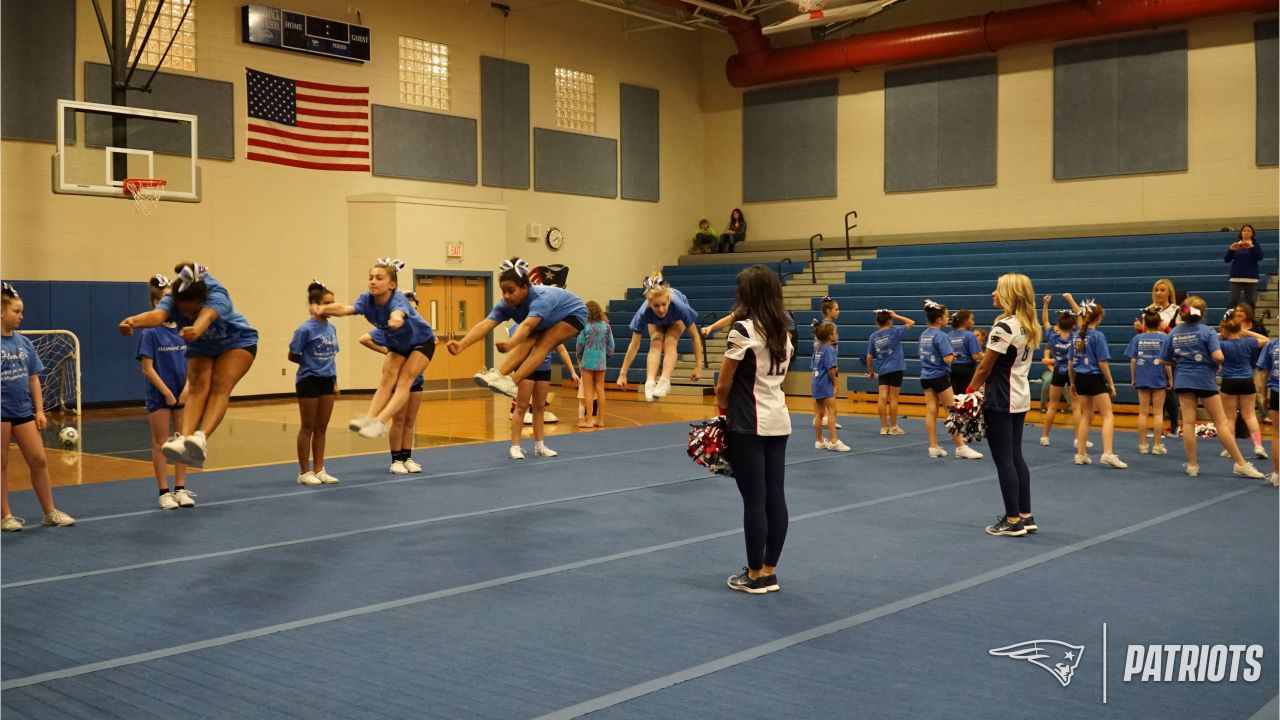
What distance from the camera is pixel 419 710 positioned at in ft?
15.5

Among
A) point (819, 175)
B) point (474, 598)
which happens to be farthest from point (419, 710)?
point (819, 175)

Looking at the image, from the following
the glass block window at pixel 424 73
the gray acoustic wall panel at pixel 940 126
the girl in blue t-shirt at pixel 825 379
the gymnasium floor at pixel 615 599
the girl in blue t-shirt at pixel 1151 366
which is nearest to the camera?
the gymnasium floor at pixel 615 599

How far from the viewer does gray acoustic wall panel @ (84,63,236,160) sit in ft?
62.7

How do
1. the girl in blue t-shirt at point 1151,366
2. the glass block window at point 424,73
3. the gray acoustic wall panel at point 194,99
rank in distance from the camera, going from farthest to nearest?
the glass block window at point 424,73, the gray acoustic wall panel at point 194,99, the girl in blue t-shirt at point 1151,366

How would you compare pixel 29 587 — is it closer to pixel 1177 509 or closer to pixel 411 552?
pixel 411 552

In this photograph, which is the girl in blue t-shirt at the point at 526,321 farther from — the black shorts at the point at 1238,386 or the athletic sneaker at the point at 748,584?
the black shorts at the point at 1238,386

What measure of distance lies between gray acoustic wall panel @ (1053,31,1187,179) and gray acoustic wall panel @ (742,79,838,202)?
5.48 metres

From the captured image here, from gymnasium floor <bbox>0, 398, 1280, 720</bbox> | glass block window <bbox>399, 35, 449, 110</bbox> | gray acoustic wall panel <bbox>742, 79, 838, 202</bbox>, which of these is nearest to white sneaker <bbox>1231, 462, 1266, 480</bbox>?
gymnasium floor <bbox>0, 398, 1280, 720</bbox>

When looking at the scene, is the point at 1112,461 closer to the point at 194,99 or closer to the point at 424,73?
the point at 194,99

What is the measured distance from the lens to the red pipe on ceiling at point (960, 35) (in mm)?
22000

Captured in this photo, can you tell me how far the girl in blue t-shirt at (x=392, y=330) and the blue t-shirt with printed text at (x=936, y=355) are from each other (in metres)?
6.05

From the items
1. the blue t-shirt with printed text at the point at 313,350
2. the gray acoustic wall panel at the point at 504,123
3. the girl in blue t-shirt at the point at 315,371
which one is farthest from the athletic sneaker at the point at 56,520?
the gray acoustic wall panel at the point at 504,123

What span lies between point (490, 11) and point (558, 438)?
13604 mm

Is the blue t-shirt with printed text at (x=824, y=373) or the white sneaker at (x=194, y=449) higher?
the blue t-shirt with printed text at (x=824, y=373)
